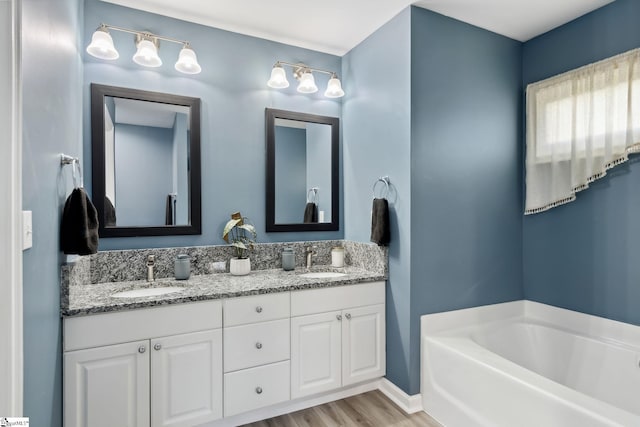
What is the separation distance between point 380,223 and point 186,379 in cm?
147

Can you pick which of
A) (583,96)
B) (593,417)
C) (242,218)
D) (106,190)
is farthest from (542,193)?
(106,190)

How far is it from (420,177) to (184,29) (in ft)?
6.25

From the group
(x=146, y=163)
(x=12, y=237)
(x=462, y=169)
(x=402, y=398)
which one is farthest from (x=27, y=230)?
(x=462, y=169)

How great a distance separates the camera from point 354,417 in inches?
84.0

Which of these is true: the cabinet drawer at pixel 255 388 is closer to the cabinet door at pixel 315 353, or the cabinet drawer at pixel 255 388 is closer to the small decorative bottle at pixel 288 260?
the cabinet door at pixel 315 353

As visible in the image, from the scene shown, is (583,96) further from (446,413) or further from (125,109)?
(125,109)

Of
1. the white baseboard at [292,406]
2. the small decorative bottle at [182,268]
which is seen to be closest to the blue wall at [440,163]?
the white baseboard at [292,406]

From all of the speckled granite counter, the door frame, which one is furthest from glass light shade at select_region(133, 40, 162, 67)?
the door frame

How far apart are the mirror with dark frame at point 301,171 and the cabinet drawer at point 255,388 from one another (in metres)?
1.02

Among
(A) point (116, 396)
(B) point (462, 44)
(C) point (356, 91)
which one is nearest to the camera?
(A) point (116, 396)

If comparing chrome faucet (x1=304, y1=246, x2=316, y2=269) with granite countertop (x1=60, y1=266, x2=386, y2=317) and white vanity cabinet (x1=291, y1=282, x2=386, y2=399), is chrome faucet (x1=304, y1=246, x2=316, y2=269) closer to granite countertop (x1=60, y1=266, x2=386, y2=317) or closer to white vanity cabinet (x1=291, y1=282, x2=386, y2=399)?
granite countertop (x1=60, y1=266, x2=386, y2=317)

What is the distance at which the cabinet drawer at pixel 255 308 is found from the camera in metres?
1.94

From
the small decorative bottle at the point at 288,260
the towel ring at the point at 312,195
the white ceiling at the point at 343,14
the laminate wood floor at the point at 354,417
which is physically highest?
the white ceiling at the point at 343,14

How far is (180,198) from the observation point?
2.37 meters
